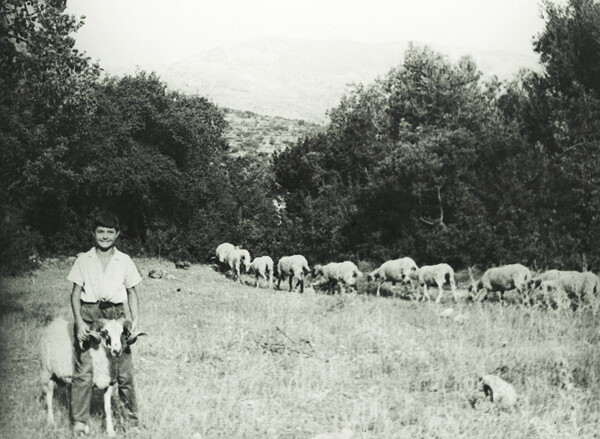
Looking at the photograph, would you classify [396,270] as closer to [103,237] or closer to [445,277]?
[445,277]

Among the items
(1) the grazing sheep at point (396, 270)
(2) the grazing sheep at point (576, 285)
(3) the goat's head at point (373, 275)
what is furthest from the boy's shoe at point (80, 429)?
(3) the goat's head at point (373, 275)

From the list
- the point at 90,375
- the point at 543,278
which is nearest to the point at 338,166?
the point at 543,278

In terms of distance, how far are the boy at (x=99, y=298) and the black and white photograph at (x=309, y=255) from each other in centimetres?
2

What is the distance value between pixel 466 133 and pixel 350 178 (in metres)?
7.46

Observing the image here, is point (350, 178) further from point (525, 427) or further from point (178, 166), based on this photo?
point (525, 427)

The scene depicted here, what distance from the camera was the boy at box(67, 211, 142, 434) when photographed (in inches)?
232

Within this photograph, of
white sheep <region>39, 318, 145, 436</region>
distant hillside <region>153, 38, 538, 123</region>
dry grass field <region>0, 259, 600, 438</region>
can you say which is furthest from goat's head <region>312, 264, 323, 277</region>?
distant hillside <region>153, 38, 538, 123</region>

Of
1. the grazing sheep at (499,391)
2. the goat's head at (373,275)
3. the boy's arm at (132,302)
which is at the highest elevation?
the boy's arm at (132,302)

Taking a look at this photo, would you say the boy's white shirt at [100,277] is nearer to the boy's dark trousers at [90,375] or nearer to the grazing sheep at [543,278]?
the boy's dark trousers at [90,375]

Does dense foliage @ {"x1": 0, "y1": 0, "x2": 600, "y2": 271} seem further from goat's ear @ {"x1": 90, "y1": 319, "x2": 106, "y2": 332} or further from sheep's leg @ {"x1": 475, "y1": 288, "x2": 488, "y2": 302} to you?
goat's ear @ {"x1": 90, "y1": 319, "x2": 106, "y2": 332}

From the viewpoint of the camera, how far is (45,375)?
21.4 ft

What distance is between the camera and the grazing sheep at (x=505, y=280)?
16.0 m

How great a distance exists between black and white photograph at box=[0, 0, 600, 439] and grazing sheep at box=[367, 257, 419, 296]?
78 millimetres

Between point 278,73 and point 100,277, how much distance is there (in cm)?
12773
